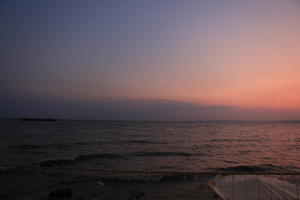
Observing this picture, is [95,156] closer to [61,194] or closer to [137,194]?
[61,194]

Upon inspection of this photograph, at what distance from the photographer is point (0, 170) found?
10070 mm

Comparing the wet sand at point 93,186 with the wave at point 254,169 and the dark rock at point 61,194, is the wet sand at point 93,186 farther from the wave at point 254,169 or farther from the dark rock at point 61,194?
the wave at point 254,169

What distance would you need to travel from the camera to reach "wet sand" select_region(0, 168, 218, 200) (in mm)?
7258

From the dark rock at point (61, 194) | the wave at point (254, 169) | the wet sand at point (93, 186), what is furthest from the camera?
the wave at point (254, 169)

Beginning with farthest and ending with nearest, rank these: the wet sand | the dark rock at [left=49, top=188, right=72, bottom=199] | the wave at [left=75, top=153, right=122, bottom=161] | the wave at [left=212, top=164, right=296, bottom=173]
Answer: the wave at [left=75, top=153, right=122, bottom=161] → the wave at [left=212, top=164, right=296, bottom=173] → the wet sand → the dark rock at [left=49, top=188, right=72, bottom=199]

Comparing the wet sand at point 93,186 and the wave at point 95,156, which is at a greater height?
the wet sand at point 93,186

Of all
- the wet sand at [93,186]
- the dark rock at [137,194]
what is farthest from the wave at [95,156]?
the dark rock at [137,194]

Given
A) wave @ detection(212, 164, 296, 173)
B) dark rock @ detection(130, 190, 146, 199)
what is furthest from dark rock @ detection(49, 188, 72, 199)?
wave @ detection(212, 164, 296, 173)

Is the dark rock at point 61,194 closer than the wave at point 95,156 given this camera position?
Yes

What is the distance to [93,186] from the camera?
837cm

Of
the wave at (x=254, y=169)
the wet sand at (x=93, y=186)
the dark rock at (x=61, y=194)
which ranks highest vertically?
the dark rock at (x=61, y=194)

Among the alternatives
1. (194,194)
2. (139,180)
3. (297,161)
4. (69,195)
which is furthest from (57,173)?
(297,161)

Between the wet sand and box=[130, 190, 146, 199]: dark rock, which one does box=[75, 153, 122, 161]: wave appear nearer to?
the wet sand

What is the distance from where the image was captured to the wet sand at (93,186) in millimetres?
7258
